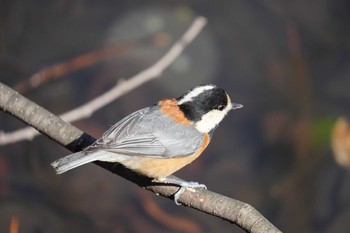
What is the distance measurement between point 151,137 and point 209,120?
0.19 metres

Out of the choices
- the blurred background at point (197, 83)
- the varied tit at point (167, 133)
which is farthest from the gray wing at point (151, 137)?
the blurred background at point (197, 83)

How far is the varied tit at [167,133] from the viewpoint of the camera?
211 centimetres

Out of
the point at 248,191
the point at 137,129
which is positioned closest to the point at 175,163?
the point at 137,129

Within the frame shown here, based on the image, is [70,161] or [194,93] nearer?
[70,161]

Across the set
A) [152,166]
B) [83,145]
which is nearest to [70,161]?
[83,145]

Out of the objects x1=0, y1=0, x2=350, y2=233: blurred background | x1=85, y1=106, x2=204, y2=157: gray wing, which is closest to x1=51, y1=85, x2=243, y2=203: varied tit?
x1=85, y1=106, x2=204, y2=157: gray wing

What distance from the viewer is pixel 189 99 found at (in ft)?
7.27

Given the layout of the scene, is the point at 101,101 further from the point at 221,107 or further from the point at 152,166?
the point at 221,107

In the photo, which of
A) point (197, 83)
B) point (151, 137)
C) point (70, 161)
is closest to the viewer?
point (70, 161)

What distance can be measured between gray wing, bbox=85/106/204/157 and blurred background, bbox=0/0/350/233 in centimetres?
92

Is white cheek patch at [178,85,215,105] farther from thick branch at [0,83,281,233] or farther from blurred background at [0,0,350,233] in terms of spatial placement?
blurred background at [0,0,350,233]

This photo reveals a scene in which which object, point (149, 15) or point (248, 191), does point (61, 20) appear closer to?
point (149, 15)

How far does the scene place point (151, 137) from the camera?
218 centimetres

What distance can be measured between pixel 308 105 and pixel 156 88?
63 centimetres
